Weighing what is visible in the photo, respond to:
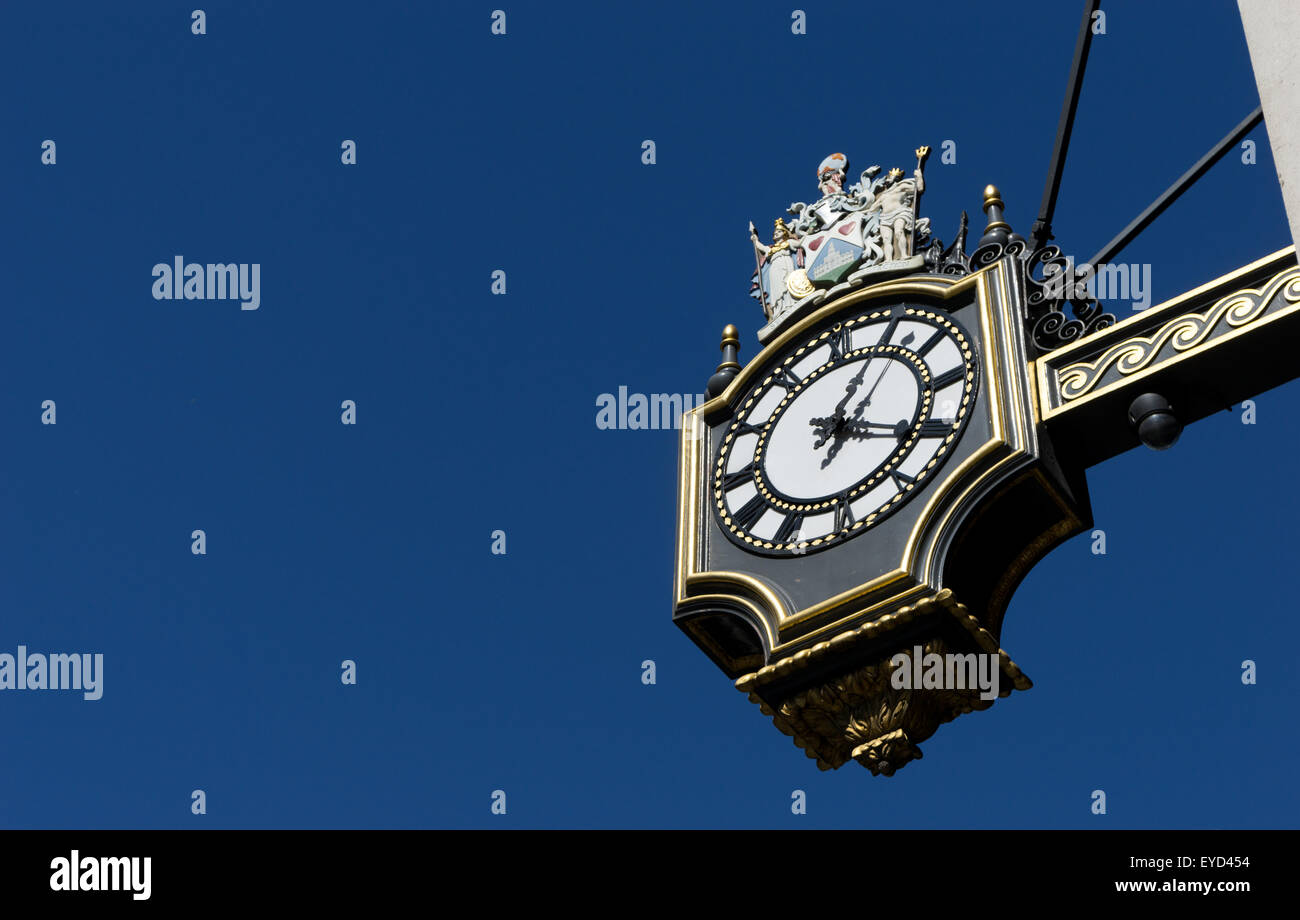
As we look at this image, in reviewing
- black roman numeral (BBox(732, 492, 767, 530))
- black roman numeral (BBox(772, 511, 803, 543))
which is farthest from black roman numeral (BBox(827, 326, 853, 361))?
black roman numeral (BBox(772, 511, 803, 543))

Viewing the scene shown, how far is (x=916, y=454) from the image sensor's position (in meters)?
11.6

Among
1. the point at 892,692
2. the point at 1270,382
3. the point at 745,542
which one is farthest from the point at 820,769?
the point at 1270,382

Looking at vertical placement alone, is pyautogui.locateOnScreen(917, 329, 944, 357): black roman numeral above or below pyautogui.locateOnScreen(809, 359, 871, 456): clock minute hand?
above

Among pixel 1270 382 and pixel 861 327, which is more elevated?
pixel 861 327

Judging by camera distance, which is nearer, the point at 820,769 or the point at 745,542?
the point at 820,769

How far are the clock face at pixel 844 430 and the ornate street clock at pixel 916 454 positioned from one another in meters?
0.01

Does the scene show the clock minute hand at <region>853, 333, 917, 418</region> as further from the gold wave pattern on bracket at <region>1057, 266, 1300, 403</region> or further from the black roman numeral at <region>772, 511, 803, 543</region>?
the gold wave pattern on bracket at <region>1057, 266, 1300, 403</region>

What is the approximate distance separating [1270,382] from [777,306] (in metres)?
3.77

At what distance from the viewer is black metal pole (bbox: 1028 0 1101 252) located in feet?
41.3

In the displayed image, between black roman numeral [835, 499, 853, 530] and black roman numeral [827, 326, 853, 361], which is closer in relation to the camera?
black roman numeral [835, 499, 853, 530]

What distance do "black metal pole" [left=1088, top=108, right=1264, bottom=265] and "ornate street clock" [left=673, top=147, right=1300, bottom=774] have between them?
397mm

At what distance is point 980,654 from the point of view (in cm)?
1085
